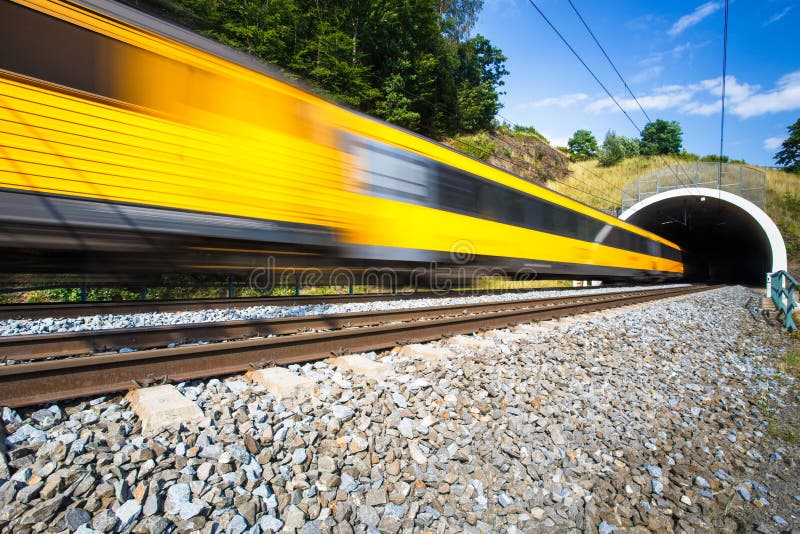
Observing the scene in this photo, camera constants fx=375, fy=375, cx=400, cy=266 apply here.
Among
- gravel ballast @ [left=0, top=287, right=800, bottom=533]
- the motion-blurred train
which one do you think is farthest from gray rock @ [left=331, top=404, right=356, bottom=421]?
the motion-blurred train

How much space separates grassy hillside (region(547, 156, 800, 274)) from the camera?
2273cm

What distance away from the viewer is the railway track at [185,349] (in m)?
2.42

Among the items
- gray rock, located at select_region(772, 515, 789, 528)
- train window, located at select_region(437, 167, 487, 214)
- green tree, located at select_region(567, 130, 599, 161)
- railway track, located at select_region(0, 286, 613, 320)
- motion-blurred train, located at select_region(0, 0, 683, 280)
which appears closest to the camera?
gray rock, located at select_region(772, 515, 789, 528)

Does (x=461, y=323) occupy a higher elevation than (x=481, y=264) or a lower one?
lower

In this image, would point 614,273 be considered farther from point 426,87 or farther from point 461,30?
point 461,30

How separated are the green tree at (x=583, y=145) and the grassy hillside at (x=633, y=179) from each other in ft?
37.0

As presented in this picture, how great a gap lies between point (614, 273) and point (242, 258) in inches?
572

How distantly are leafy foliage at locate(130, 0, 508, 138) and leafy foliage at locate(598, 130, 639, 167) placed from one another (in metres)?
27.6

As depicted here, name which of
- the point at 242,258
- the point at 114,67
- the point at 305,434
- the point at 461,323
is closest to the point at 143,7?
the point at 114,67

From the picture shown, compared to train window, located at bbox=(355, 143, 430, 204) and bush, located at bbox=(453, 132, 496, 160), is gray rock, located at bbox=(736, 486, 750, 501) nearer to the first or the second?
train window, located at bbox=(355, 143, 430, 204)

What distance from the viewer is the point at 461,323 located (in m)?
5.06

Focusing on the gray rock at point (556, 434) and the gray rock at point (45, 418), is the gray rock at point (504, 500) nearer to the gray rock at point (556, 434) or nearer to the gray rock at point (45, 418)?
the gray rock at point (556, 434)

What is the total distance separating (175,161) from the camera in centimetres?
414

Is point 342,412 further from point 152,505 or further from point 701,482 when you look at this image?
point 701,482
